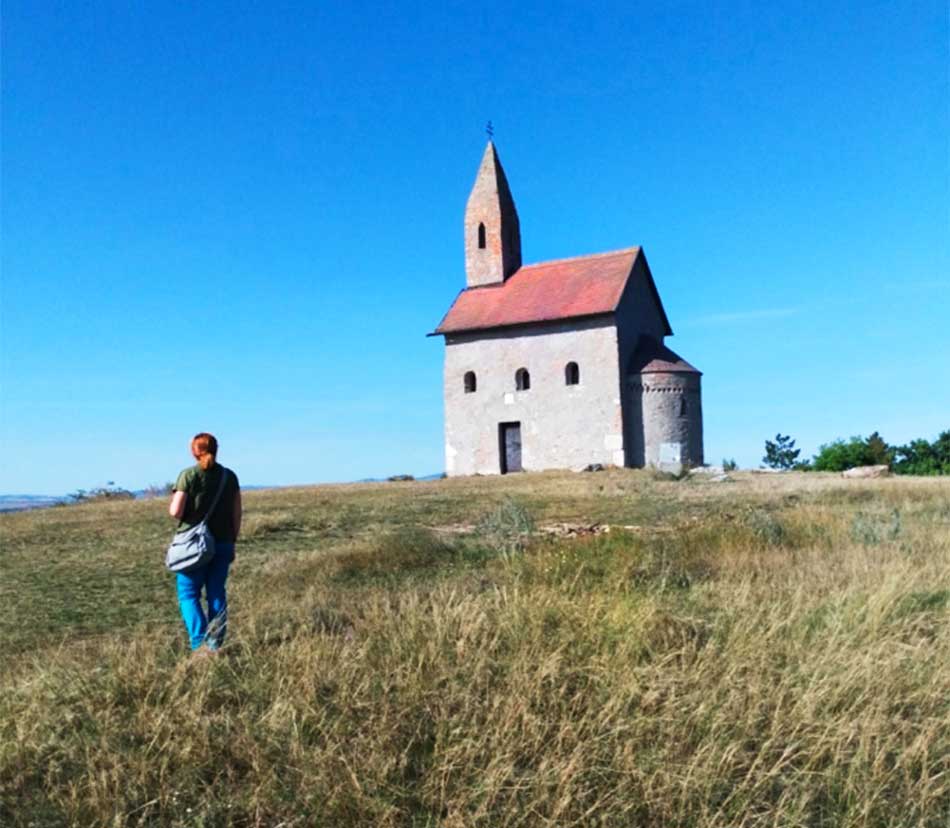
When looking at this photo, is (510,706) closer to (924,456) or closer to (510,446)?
(510,446)

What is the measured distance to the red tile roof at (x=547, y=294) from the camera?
3356cm

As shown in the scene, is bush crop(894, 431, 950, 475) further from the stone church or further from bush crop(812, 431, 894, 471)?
the stone church

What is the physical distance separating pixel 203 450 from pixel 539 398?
2867 cm

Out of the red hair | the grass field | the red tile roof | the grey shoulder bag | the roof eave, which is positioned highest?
the red tile roof

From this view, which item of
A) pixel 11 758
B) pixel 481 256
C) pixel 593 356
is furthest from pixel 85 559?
pixel 481 256

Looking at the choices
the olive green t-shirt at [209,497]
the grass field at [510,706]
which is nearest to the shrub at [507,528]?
the grass field at [510,706]

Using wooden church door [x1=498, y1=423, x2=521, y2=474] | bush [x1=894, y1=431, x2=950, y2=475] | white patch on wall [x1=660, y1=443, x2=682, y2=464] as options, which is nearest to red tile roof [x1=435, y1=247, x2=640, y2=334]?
wooden church door [x1=498, y1=423, x2=521, y2=474]

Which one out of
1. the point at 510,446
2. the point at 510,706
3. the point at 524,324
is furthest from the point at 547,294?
the point at 510,706

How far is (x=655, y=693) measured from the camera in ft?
14.6

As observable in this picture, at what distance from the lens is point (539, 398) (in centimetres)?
3456

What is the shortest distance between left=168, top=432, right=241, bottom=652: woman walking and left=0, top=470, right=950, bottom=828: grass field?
27cm

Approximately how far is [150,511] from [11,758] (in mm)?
17492

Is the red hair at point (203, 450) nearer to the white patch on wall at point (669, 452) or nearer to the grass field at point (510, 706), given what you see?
the grass field at point (510, 706)

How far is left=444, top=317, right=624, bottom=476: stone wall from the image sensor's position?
3312cm
